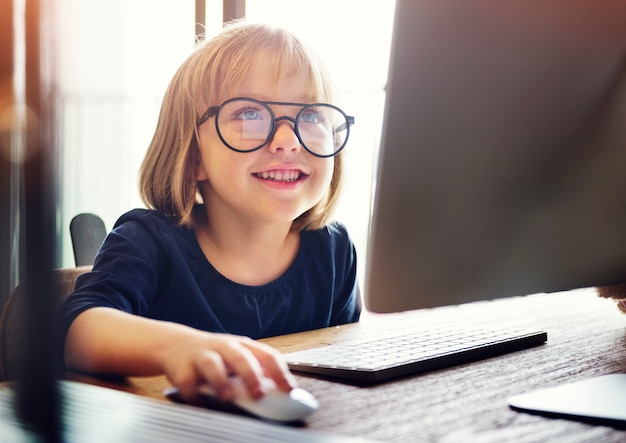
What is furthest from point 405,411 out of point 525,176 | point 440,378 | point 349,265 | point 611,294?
point 349,265

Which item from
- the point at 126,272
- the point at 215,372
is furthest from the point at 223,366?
the point at 126,272

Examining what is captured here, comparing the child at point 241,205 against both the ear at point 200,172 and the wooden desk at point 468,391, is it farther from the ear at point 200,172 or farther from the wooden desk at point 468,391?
the wooden desk at point 468,391

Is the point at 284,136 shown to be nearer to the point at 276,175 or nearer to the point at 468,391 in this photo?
the point at 276,175

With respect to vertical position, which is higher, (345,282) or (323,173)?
(323,173)

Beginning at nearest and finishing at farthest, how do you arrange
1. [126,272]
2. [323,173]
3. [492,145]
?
1. [492,145]
2. [126,272]
3. [323,173]

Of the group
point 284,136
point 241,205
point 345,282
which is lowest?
→ point 345,282

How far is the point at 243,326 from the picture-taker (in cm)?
104

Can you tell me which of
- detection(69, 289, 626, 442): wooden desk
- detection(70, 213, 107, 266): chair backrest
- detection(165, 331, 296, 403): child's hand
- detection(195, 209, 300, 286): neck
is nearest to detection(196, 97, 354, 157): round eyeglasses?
detection(195, 209, 300, 286): neck

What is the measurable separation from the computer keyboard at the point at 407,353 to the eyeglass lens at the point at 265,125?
385mm

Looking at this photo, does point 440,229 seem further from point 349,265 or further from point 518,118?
point 349,265

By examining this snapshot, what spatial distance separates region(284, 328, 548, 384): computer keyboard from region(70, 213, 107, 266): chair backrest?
80cm

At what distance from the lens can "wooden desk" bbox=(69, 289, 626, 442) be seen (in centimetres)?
41

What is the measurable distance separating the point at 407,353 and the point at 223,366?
0.23m

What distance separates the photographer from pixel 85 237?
4.46 ft
